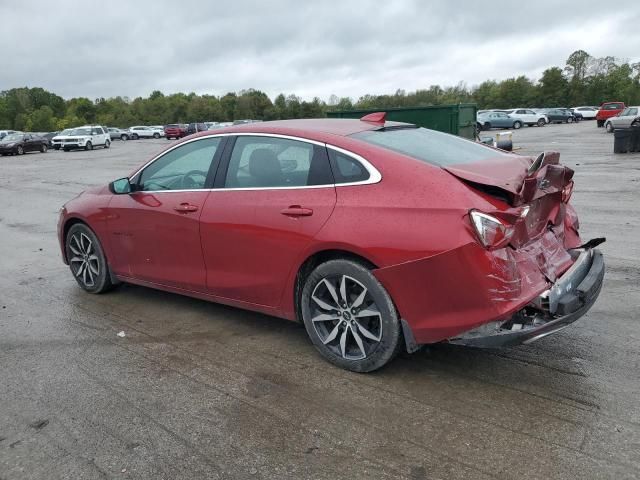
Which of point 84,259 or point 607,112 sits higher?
point 607,112

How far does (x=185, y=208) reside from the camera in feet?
14.9

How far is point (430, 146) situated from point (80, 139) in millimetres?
42414

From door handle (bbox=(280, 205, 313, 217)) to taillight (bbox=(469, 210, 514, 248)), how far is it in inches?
43.4

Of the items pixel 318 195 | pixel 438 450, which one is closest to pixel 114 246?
pixel 318 195

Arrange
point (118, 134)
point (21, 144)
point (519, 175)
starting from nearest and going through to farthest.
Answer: point (519, 175)
point (21, 144)
point (118, 134)

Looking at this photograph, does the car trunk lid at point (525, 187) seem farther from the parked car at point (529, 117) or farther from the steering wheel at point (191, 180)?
the parked car at point (529, 117)

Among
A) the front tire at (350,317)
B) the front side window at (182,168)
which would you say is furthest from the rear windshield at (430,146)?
the front side window at (182,168)

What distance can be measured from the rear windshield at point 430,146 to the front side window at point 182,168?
4.38ft

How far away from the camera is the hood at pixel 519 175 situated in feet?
11.1

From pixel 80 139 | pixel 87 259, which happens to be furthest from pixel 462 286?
pixel 80 139

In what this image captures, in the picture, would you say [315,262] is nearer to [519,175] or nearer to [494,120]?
[519,175]

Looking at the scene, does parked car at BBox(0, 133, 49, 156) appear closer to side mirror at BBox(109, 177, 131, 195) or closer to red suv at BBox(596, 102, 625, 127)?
side mirror at BBox(109, 177, 131, 195)

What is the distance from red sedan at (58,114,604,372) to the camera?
325cm

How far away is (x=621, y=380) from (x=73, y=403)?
3.43m
